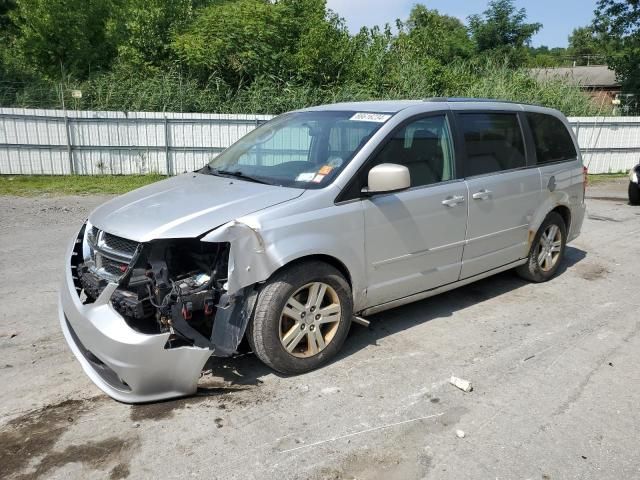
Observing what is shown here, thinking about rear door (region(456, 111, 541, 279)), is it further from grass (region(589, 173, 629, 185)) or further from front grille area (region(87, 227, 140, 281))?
grass (region(589, 173, 629, 185))

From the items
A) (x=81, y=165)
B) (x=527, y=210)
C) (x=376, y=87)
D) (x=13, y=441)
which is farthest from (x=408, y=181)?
(x=376, y=87)

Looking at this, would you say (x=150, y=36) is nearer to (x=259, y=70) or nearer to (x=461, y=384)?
(x=259, y=70)

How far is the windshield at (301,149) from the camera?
4.01m

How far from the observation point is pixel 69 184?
12586 mm

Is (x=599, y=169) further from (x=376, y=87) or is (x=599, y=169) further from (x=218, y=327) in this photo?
(x=218, y=327)

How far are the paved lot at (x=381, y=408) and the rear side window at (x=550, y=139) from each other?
5.17ft

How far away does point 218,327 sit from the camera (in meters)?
3.43

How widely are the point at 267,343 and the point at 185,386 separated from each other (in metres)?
0.57

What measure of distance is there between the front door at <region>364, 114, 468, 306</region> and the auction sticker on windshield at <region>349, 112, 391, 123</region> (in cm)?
15

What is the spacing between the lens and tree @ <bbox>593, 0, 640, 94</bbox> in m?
25.1

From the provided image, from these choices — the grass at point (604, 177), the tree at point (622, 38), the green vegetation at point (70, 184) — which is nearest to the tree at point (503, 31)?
the tree at point (622, 38)

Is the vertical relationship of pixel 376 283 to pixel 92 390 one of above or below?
above

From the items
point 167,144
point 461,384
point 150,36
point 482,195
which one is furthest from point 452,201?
point 150,36

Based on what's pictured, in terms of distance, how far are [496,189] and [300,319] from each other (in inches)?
92.0
